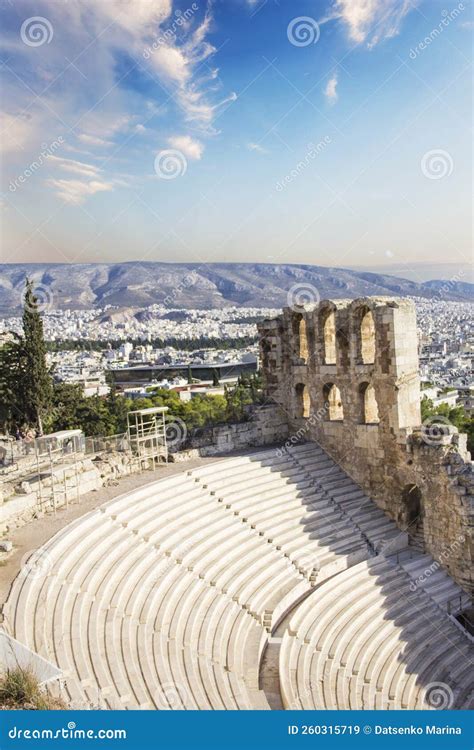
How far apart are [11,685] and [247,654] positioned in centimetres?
584

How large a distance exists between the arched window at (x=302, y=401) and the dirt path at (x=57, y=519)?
3.81 meters

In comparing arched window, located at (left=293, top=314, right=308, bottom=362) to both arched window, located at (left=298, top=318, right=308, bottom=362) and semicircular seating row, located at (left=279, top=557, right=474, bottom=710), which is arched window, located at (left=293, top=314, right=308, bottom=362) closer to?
arched window, located at (left=298, top=318, right=308, bottom=362)

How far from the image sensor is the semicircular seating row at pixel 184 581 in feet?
31.5

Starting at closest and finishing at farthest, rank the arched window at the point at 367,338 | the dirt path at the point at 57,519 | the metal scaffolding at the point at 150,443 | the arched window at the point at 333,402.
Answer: the dirt path at the point at 57,519 → the metal scaffolding at the point at 150,443 → the arched window at the point at 367,338 → the arched window at the point at 333,402

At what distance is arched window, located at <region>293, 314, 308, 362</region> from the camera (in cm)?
2164

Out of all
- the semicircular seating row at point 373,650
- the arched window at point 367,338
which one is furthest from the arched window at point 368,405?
the semicircular seating row at point 373,650

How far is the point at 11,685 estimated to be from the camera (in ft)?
25.0

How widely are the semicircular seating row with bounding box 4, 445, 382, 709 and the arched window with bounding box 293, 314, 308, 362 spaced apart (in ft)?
12.0

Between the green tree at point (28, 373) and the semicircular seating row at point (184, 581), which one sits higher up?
the green tree at point (28, 373)

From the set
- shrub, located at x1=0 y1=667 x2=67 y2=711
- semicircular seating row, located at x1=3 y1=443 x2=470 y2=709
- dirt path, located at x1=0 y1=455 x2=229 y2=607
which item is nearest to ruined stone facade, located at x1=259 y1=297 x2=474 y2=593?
semicircular seating row, located at x1=3 y1=443 x2=470 y2=709

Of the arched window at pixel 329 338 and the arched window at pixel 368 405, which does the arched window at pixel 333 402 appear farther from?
the arched window at pixel 368 405

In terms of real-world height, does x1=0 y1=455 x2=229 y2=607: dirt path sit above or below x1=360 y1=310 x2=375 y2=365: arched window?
below

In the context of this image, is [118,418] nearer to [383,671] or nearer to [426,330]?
[383,671]

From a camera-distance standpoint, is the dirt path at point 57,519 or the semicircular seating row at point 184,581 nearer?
the semicircular seating row at point 184,581
